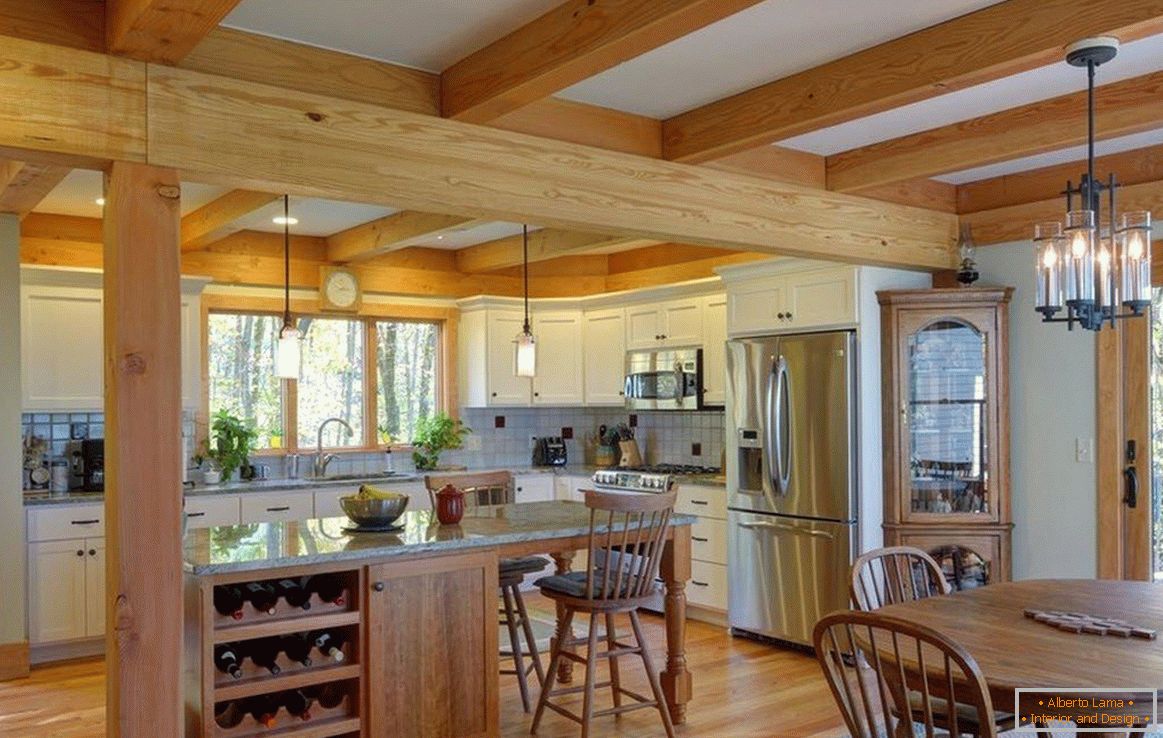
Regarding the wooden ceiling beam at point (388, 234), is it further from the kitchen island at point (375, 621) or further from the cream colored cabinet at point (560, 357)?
the kitchen island at point (375, 621)

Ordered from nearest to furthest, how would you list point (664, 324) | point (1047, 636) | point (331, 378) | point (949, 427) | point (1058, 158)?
point (1047, 636)
point (1058, 158)
point (949, 427)
point (664, 324)
point (331, 378)

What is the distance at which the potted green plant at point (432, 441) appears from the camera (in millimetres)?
6871

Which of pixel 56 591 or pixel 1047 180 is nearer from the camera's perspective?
pixel 1047 180

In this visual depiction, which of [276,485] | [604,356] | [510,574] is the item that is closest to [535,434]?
[604,356]

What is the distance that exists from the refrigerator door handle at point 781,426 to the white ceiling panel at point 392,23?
2.80 meters

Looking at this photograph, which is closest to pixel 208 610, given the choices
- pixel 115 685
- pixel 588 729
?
pixel 115 685

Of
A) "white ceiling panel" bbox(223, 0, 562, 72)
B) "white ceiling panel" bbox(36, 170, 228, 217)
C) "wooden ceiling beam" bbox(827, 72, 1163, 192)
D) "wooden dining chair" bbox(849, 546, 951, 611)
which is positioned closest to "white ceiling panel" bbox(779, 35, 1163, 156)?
"wooden ceiling beam" bbox(827, 72, 1163, 192)

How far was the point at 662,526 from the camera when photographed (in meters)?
3.87

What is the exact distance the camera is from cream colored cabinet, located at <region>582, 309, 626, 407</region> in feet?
22.6

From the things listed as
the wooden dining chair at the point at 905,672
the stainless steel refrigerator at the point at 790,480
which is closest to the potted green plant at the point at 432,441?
the stainless steel refrigerator at the point at 790,480

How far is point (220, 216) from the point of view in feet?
16.9

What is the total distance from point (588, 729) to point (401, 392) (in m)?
3.77

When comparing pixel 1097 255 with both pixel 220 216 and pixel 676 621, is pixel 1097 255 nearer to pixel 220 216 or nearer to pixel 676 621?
pixel 676 621

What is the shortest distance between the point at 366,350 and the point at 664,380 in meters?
2.20
